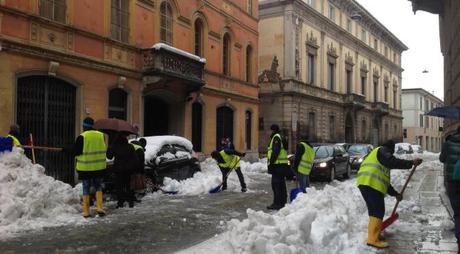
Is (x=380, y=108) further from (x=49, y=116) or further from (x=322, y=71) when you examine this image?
(x=49, y=116)

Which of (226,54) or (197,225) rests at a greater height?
(226,54)

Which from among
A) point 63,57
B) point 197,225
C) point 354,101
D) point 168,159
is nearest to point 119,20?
point 63,57

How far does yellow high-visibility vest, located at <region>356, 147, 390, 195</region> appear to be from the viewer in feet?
23.3

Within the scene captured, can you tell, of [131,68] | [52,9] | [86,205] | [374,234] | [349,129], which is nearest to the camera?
[374,234]

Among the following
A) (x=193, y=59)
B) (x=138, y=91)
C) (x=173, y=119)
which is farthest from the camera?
(x=173, y=119)

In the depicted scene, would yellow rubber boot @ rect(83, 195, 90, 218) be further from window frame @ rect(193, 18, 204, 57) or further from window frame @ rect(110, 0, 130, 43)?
window frame @ rect(193, 18, 204, 57)

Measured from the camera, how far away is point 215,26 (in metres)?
25.8

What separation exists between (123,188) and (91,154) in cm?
146

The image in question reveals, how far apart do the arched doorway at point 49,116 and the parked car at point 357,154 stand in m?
12.9

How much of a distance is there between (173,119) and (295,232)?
17514mm

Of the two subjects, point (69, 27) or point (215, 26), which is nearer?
point (69, 27)

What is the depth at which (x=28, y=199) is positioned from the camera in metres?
9.09

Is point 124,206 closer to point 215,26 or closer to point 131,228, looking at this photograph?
point 131,228

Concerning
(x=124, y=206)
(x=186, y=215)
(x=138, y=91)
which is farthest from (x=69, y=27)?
(x=186, y=215)
